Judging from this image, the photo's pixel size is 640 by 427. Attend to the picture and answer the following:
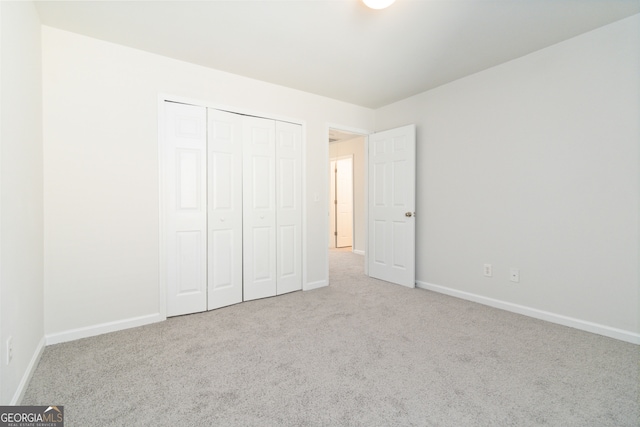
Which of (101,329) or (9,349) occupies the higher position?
(9,349)

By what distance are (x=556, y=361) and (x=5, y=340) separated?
3251 millimetres

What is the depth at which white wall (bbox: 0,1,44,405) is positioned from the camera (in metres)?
1.49

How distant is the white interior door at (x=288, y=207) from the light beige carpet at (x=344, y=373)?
0.78 metres

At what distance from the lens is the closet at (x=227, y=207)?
9.32ft

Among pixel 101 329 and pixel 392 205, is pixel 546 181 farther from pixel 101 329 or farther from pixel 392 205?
pixel 101 329

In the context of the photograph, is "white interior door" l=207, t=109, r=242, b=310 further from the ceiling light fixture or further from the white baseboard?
the ceiling light fixture

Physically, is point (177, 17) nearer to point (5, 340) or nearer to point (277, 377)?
point (5, 340)

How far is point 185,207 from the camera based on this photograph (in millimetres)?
2887

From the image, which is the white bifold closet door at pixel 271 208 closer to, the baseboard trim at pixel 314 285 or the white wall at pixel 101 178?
the baseboard trim at pixel 314 285

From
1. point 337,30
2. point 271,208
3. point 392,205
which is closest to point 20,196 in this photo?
point 271,208

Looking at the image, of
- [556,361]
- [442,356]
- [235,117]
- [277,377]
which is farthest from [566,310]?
[235,117]

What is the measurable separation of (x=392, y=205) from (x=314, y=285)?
4.92 ft

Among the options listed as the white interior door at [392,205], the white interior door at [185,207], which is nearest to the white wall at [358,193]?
the white interior door at [392,205]

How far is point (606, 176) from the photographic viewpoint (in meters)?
2.40
